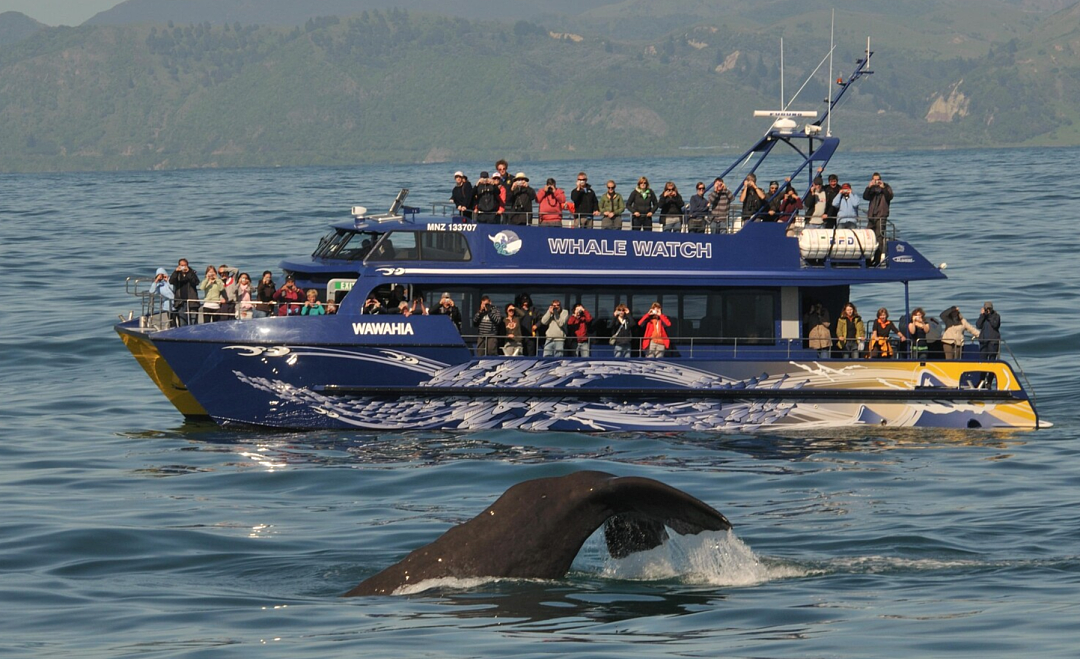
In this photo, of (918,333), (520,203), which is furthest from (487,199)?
(918,333)

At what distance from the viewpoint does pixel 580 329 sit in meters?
27.7

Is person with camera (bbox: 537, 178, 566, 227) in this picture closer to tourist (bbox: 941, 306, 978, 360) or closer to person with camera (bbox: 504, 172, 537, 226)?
person with camera (bbox: 504, 172, 537, 226)

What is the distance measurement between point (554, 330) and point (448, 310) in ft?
6.51

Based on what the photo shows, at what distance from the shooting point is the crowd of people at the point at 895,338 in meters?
27.9

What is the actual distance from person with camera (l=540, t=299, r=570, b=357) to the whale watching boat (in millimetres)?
198

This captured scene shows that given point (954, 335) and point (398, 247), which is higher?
point (398, 247)

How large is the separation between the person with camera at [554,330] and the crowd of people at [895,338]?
15.4 feet

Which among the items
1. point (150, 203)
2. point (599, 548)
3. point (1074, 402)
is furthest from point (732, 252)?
point (150, 203)

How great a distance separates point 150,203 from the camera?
102 meters

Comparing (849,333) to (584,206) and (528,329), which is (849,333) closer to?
(584,206)

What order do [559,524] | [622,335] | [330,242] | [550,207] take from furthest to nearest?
[330,242], [550,207], [622,335], [559,524]

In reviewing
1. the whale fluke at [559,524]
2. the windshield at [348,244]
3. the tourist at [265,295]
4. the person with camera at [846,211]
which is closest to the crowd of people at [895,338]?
the person with camera at [846,211]

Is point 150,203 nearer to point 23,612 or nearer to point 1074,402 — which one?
point 1074,402

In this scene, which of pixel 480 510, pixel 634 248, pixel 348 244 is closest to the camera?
pixel 480 510
